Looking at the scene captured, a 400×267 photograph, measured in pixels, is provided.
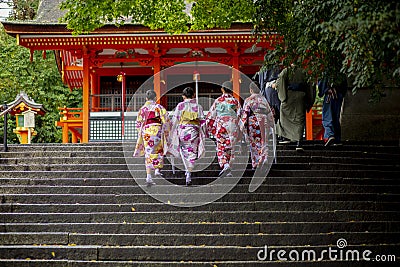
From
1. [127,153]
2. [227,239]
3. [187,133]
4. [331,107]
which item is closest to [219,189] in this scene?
[187,133]

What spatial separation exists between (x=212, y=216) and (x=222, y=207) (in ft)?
1.61

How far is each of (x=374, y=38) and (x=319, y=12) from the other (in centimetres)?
128

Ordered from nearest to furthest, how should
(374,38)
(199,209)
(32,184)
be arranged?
(374,38)
(199,209)
(32,184)

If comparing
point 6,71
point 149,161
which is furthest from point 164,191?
point 6,71

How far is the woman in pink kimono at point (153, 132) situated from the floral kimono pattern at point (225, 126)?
94 cm

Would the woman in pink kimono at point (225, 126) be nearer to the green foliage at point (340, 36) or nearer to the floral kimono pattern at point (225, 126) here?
the floral kimono pattern at point (225, 126)

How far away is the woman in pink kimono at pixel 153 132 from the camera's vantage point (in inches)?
471

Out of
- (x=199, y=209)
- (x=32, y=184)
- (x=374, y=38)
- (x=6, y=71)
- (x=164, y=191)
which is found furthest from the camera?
(x=6, y=71)

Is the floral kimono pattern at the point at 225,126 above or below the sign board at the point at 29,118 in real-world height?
below

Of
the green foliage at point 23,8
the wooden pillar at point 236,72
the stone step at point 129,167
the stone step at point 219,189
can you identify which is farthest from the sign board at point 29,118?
the green foliage at point 23,8

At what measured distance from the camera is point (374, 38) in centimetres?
807

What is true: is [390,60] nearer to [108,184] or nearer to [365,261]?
[365,261]

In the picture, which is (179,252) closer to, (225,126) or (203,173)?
(203,173)

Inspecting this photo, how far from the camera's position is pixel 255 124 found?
41.5 ft
